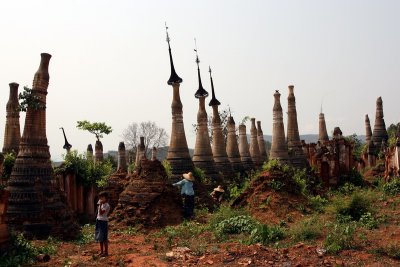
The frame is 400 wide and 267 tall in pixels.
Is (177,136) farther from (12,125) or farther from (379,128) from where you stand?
(379,128)

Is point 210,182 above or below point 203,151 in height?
below

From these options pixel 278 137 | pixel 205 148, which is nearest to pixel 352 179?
pixel 278 137

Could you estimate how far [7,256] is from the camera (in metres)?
8.98

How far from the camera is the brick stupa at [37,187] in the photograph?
39.5 ft

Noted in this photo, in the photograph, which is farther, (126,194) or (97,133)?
(97,133)

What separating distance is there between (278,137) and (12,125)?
11358 mm

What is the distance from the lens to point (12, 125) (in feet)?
60.3

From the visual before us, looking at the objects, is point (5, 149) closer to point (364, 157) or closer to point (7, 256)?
point (7, 256)

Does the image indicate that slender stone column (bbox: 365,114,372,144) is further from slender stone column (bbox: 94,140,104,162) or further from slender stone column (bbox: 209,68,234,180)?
slender stone column (bbox: 94,140,104,162)

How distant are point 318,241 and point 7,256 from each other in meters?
6.37

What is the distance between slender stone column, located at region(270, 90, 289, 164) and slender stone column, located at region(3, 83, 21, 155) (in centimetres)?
1100

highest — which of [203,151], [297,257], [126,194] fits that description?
[203,151]

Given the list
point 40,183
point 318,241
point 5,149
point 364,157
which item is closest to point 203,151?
point 5,149

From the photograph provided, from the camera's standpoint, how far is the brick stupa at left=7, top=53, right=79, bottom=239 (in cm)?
1205
